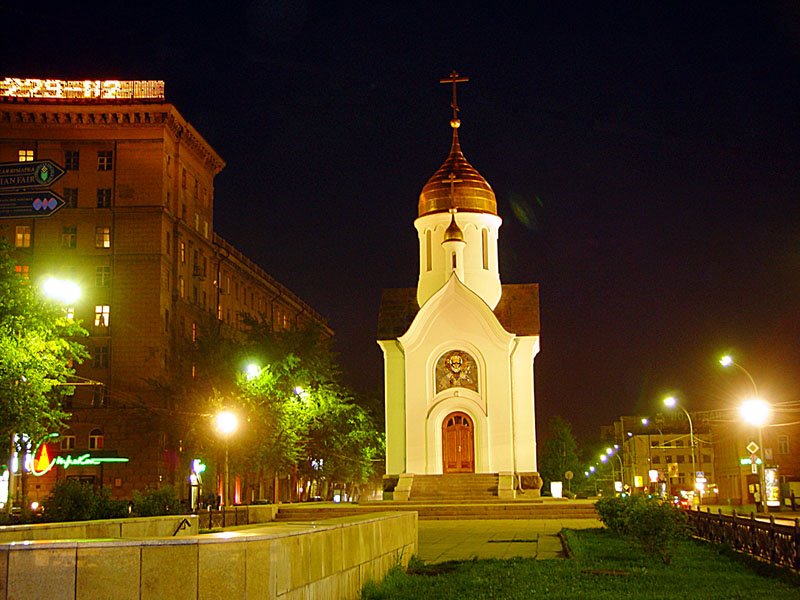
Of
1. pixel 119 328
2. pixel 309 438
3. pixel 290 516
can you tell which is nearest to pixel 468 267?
pixel 309 438

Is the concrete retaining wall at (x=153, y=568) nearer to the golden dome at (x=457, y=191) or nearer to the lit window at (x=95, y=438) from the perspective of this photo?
the golden dome at (x=457, y=191)

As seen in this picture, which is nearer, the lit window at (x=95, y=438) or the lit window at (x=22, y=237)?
the lit window at (x=95, y=438)

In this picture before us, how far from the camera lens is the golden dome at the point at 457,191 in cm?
5147

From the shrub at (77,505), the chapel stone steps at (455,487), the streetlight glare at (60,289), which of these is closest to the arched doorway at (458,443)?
the chapel stone steps at (455,487)

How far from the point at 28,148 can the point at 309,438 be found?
2400cm

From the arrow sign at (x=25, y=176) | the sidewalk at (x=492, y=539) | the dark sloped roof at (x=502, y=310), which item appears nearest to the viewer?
the arrow sign at (x=25, y=176)

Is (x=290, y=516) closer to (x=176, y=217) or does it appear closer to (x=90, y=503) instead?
(x=90, y=503)

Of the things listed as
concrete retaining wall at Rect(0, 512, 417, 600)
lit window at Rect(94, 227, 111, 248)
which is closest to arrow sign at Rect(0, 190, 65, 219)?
concrete retaining wall at Rect(0, 512, 417, 600)

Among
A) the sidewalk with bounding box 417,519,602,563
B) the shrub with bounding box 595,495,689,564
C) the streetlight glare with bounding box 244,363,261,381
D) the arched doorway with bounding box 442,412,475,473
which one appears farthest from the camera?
the streetlight glare with bounding box 244,363,261,381

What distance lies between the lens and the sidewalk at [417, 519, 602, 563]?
21.1 meters

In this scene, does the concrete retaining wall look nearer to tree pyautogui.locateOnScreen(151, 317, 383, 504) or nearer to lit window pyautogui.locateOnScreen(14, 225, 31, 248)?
tree pyautogui.locateOnScreen(151, 317, 383, 504)

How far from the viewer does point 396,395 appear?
1901 inches

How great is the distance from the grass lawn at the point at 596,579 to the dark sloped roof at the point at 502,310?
2921 centimetres

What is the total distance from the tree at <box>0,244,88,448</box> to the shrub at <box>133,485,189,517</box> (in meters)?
5.52
